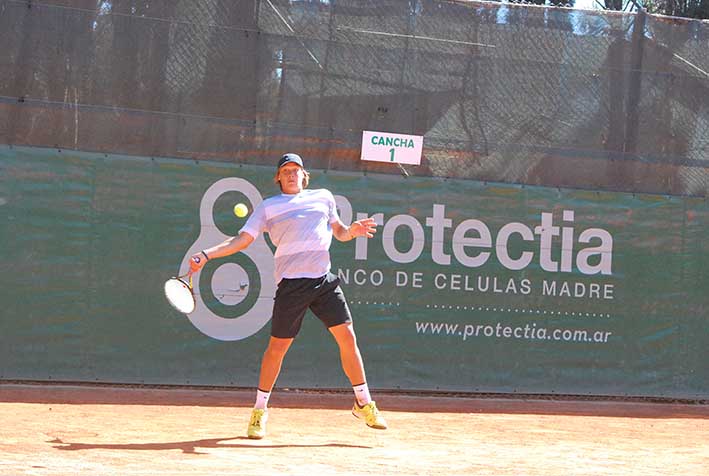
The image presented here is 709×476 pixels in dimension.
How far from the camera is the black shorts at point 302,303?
19.5ft

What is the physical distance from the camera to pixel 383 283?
8.46 meters

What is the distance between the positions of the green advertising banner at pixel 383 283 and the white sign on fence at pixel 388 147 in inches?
6.8

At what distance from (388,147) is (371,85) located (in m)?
0.54

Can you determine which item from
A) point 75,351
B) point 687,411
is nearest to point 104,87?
point 75,351

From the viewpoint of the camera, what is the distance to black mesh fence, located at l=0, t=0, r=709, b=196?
8.05m

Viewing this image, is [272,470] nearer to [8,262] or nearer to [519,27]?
[8,262]

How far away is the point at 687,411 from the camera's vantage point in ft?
27.9

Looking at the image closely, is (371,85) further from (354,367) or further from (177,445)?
(177,445)

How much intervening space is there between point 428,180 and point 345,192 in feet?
2.38

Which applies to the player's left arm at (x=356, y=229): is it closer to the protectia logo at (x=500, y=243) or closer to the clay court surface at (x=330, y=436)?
the clay court surface at (x=330, y=436)

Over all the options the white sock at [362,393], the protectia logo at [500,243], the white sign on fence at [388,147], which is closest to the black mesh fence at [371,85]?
the white sign on fence at [388,147]

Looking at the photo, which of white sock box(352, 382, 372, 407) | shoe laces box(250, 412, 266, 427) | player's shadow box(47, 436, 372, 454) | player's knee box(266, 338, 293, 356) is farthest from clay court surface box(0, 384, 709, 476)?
player's knee box(266, 338, 293, 356)

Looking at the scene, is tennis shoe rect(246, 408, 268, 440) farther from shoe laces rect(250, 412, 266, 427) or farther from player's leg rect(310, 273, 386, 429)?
player's leg rect(310, 273, 386, 429)

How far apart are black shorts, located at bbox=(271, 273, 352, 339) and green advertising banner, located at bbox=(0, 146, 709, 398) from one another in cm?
229
